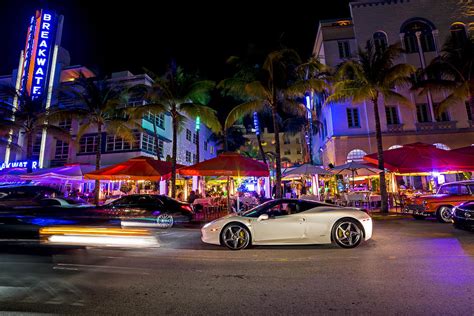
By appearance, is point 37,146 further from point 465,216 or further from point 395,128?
point 395,128

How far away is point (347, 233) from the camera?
7.25 m

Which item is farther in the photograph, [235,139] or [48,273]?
[235,139]

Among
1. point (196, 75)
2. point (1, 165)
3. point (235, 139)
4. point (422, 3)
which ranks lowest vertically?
point (1, 165)

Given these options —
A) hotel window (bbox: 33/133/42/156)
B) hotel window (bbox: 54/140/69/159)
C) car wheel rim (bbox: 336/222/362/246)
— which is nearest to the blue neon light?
hotel window (bbox: 33/133/42/156)

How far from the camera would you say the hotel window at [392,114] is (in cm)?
2533

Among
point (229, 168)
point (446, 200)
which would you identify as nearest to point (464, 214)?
point (446, 200)

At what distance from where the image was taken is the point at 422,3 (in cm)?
2719

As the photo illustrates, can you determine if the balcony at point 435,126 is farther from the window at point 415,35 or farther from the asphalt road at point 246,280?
the asphalt road at point 246,280

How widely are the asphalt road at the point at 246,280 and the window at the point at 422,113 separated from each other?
832 inches

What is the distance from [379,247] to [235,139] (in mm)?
49207

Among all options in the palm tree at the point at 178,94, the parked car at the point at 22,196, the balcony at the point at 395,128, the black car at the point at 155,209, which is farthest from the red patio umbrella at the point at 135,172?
the balcony at the point at 395,128

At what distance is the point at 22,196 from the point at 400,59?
101 feet

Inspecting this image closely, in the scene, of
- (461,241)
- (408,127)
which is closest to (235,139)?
(408,127)

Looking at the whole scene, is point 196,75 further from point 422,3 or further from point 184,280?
point 422,3
